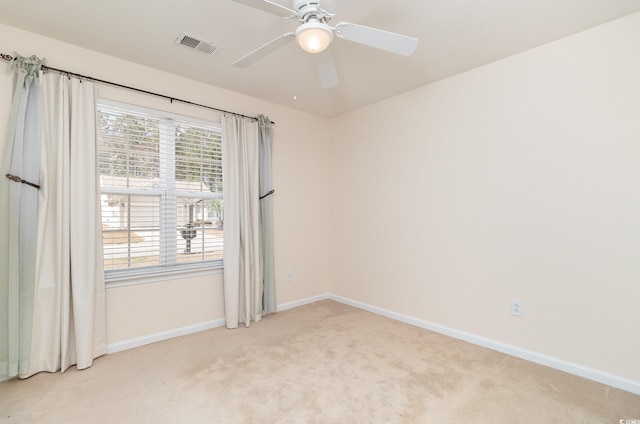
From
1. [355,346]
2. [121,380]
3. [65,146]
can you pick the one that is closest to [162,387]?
[121,380]

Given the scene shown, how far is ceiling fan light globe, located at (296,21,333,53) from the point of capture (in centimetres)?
153

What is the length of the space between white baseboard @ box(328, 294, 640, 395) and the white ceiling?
95.5 inches

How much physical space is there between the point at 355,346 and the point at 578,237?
192cm

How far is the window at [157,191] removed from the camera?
2.59 m

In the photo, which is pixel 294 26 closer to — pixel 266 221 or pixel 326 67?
pixel 326 67

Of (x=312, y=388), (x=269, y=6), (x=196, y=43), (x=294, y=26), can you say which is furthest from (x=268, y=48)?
(x=312, y=388)

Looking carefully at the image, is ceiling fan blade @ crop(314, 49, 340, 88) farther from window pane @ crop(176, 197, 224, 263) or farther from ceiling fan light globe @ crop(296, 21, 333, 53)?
window pane @ crop(176, 197, 224, 263)

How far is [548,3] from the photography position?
1.91m

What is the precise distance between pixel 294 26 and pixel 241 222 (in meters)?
1.87

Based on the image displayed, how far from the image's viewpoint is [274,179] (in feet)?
11.9

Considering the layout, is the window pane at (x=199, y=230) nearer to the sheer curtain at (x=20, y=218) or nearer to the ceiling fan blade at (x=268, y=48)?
the sheer curtain at (x=20, y=218)

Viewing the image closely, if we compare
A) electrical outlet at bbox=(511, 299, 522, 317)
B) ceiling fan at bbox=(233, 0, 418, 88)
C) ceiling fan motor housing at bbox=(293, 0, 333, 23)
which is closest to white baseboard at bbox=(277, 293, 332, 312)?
electrical outlet at bbox=(511, 299, 522, 317)

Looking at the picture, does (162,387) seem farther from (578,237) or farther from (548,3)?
(548,3)

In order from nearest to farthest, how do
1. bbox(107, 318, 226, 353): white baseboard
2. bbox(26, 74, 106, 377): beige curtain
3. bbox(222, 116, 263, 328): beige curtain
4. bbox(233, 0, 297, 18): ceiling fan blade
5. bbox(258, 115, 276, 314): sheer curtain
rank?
bbox(233, 0, 297, 18): ceiling fan blade
bbox(26, 74, 106, 377): beige curtain
bbox(107, 318, 226, 353): white baseboard
bbox(222, 116, 263, 328): beige curtain
bbox(258, 115, 276, 314): sheer curtain
